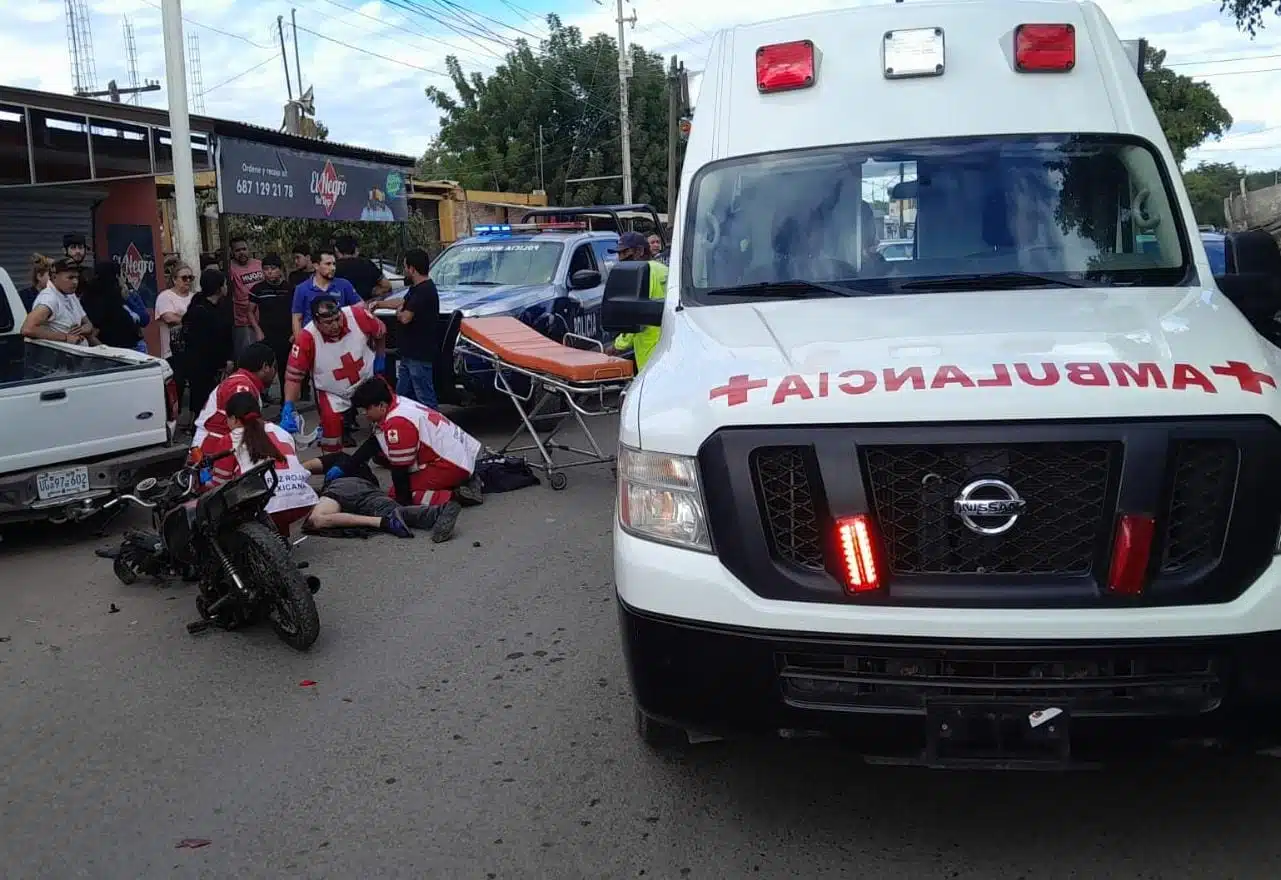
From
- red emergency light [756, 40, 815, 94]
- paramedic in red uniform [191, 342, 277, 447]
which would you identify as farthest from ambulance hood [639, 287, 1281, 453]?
paramedic in red uniform [191, 342, 277, 447]

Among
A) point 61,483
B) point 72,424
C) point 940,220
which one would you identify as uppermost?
point 940,220

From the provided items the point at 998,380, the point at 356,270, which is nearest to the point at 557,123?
the point at 356,270

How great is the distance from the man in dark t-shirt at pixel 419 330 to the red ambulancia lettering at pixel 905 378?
7500mm

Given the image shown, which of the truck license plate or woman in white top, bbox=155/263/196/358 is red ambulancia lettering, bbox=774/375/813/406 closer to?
the truck license plate

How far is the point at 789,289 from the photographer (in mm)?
4426

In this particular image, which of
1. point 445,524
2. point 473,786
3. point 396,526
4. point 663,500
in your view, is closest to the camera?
point 663,500

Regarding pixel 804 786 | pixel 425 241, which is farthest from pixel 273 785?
pixel 425 241

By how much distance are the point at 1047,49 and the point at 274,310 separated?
32.2 feet

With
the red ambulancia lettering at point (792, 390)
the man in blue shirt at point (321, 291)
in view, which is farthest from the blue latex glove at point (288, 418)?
the red ambulancia lettering at point (792, 390)

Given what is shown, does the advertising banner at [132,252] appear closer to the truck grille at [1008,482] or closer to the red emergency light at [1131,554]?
the truck grille at [1008,482]

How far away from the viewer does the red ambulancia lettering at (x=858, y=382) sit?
127 inches

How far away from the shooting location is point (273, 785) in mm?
4211

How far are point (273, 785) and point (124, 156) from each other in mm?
13208

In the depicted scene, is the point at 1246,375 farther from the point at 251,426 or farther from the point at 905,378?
the point at 251,426
